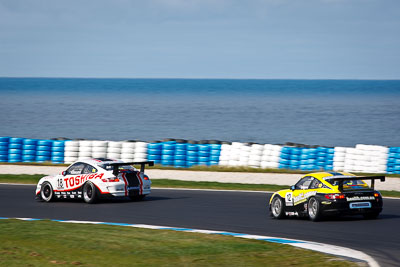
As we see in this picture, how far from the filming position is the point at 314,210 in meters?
16.5

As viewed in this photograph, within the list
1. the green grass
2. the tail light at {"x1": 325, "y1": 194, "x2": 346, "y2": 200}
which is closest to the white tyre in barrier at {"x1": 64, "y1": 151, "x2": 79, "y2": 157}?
the green grass

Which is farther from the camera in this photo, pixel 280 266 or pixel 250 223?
pixel 250 223

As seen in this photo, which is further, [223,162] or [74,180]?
[223,162]

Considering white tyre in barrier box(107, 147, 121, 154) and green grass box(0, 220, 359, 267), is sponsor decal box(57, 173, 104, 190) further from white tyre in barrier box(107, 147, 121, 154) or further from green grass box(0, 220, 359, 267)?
white tyre in barrier box(107, 147, 121, 154)

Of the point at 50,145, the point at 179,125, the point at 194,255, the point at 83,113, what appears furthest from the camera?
the point at 83,113

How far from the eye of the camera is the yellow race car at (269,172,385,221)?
630 inches

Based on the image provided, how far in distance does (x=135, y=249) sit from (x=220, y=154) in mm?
19517

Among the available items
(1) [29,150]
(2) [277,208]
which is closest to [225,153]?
(1) [29,150]

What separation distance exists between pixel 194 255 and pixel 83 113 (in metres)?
96.1

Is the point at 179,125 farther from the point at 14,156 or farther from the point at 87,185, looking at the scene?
the point at 87,185

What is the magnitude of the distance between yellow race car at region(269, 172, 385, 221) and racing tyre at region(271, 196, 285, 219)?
5 cm

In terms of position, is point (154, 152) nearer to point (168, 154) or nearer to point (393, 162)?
point (168, 154)

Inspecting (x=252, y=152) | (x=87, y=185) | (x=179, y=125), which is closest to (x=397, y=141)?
(x=179, y=125)

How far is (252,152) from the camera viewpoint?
3130cm
